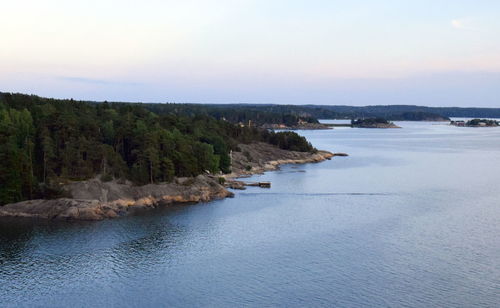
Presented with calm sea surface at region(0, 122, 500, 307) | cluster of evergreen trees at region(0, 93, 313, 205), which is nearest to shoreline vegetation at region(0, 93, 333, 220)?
cluster of evergreen trees at region(0, 93, 313, 205)

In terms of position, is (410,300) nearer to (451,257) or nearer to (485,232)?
(451,257)

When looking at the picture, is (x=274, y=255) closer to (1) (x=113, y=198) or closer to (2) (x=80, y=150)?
(1) (x=113, y=198)

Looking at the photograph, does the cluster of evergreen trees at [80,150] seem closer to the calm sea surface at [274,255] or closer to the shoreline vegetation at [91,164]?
the shoreline vegetation at [91,164]

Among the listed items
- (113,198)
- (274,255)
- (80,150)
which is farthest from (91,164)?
(274,255)

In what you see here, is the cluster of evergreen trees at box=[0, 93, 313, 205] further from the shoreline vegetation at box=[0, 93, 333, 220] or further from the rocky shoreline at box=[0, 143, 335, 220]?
the rocky shoreline at box=[0, 143, 335, 220]

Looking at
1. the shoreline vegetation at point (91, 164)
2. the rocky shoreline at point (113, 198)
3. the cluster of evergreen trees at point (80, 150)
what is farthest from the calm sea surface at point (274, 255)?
the cluster of evergreen trees at point (80, 150)

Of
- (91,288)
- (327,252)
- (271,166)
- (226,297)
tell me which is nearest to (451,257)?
(327,252)
